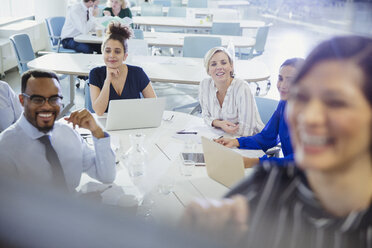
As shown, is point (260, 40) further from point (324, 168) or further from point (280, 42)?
point (324, 168)

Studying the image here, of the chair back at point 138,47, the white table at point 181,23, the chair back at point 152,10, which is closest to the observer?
the chair back at point 138,47

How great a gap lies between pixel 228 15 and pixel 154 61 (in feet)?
10.1

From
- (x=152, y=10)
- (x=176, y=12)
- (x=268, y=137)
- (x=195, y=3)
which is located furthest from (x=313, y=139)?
(x=195, y=3)

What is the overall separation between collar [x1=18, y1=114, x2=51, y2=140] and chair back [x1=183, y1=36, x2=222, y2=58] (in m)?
3.15

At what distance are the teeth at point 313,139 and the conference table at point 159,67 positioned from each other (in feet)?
9.69

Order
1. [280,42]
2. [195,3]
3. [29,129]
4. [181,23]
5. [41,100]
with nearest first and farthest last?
[41,100] → [29,129] → [181,23] → [195,3] → [280,42]

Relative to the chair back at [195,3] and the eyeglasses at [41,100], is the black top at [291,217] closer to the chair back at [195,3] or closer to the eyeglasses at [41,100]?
the eyeglasses at [41,100]

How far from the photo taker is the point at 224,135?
7.18 ft

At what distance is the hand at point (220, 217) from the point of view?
340 millimetres

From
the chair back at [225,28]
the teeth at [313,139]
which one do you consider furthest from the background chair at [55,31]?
the teeth at [313,139]

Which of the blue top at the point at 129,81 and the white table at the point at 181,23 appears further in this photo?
the white table at the point at 181,23

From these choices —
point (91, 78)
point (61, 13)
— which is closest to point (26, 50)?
point (91, 78)

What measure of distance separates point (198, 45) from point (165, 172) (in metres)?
2.83

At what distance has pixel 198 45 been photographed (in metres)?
4.30
